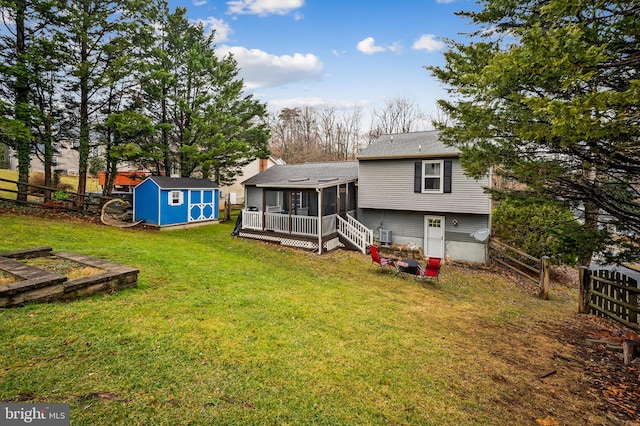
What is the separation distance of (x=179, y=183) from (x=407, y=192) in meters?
13.8

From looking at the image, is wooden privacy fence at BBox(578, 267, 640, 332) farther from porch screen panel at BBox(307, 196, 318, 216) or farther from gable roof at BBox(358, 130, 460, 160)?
porch screen panel at BBox(307, 196, 318, 216)

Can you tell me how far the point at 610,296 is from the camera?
A: 730 cm

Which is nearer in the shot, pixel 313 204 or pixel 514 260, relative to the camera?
pixel 514 260

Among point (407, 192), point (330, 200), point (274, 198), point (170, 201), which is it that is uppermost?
point (407, 192)

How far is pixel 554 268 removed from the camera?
50.3ft

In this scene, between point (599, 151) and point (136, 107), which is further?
point (136, 107)

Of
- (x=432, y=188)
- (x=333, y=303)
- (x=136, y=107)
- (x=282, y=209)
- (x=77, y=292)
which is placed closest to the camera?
(x=77, y=292)

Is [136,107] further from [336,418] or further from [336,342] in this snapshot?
[336,418]

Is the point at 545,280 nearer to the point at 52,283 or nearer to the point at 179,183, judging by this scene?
the point at 52,283

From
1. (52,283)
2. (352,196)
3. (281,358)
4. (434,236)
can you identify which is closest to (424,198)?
(434,236)

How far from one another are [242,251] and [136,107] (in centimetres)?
1478

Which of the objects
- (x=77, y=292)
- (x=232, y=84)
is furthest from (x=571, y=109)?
(x=232, y=84)

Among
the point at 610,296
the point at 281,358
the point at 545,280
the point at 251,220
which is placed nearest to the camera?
the point at 281,358

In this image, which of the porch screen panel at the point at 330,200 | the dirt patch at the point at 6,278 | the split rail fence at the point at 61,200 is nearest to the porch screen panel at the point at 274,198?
the porch screen panel at the point at 330,200
